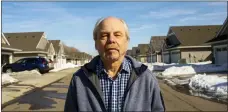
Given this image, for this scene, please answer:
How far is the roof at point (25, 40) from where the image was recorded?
4923 centimetres

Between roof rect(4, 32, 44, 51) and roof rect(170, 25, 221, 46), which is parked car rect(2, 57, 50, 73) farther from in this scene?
roof rect(170, 25, 221, 46)

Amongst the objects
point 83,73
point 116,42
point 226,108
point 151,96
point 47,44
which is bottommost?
point 226,108

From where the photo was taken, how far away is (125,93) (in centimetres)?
224

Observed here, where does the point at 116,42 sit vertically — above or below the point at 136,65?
above

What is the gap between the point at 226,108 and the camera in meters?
9.18

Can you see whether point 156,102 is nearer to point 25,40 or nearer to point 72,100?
point 72,100

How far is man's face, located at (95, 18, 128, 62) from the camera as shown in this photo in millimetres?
2268

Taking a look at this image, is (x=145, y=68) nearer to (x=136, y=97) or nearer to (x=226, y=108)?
(x=136, y=97)

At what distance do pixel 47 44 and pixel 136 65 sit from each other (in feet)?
187

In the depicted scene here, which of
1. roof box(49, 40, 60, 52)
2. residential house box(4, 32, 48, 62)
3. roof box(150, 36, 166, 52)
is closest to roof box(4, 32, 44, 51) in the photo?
residential house box(4, 32, 48, 62)

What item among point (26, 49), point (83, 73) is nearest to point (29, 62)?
point (26, 49)

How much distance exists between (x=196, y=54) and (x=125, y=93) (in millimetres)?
49711

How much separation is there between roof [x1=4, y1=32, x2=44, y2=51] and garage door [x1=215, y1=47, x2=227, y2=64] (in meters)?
27.8

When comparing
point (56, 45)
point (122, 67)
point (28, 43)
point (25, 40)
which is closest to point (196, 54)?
→ point (28, 43)
